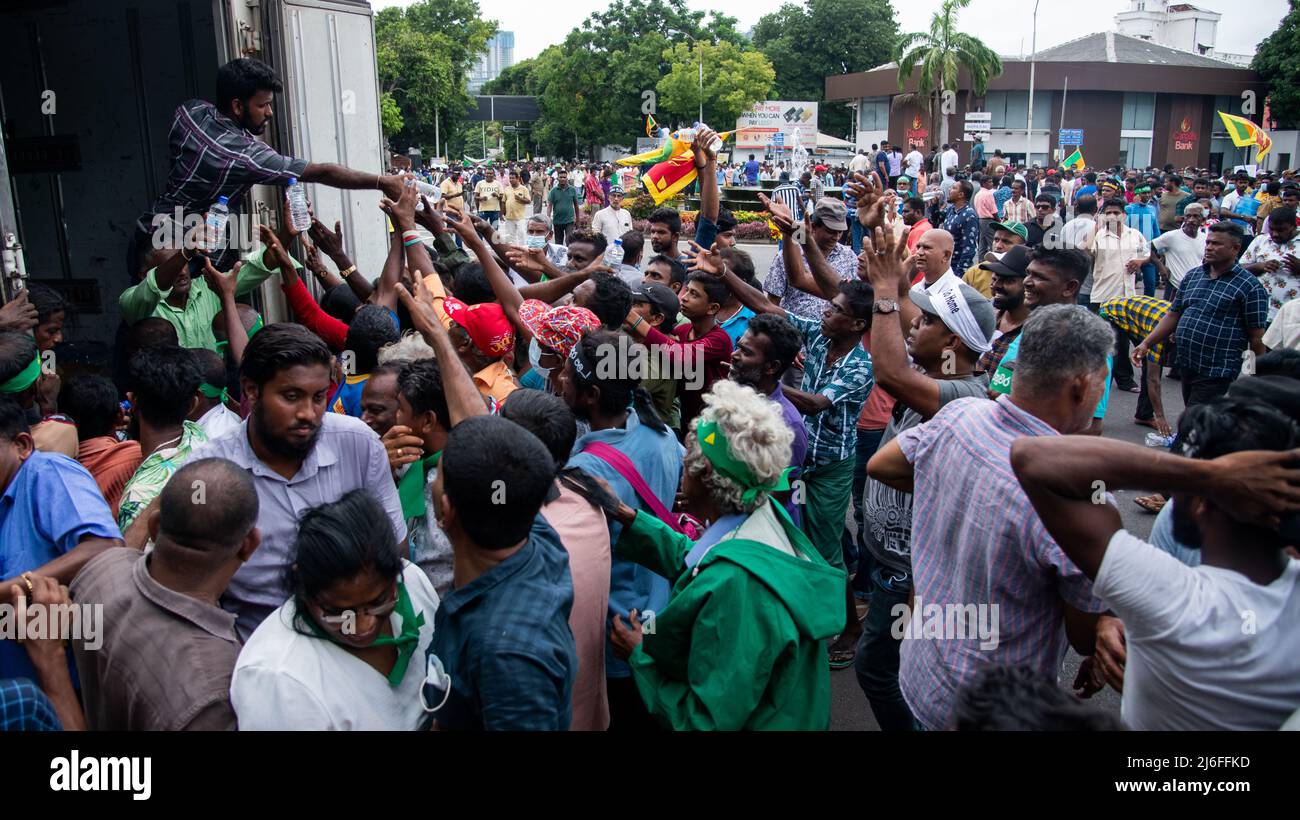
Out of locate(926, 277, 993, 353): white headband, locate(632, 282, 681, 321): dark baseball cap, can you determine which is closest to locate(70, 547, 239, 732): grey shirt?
locate(926, 277, 993, 353): white headband

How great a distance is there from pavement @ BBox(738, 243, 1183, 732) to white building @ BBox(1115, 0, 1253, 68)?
78.3 metres

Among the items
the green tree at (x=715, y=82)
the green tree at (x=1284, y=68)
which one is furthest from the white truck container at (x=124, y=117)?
the green tree at (x=1284, y=68)

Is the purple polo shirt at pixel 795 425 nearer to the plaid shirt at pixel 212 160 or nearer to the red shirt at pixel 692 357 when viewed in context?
the red shirt at pixel 692 357

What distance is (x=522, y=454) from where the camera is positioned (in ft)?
7.35

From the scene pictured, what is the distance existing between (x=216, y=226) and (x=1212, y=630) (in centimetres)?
459

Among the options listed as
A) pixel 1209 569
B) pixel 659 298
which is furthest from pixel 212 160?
pixel 1209 569

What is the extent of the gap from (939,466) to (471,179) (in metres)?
33.4

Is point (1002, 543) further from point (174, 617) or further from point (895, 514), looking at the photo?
point (174, 617)

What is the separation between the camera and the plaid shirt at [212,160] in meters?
4.76

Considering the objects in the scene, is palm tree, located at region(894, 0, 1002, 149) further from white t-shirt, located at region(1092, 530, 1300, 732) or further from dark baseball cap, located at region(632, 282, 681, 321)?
white t-shirt, located at region(1092, 530, 1300, 732)

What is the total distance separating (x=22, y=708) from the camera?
179cm
